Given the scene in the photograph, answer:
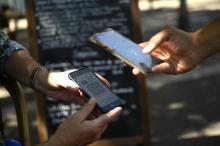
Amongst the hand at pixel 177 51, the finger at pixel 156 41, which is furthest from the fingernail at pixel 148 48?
the hand at pixel 177 51

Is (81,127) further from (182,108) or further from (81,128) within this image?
(182,108)

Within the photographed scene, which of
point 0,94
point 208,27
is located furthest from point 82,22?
point 0,94

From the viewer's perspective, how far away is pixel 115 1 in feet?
13.5

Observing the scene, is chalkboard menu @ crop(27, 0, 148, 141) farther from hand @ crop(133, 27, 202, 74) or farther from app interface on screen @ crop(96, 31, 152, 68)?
app interface on screen @ crop(96, 31, 152, 68)

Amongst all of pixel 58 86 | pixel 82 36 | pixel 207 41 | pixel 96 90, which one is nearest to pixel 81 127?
pixel 96 90

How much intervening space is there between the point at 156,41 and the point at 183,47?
21 centimetres

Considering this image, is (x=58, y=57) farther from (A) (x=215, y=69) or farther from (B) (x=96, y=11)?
(A) (x=215, y=69)

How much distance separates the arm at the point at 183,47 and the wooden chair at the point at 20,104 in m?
0.70

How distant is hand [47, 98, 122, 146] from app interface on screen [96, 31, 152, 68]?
0.31 m

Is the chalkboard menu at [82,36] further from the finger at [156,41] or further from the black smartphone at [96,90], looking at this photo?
the black smartphone at [96,90]

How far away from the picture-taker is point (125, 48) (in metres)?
2.58

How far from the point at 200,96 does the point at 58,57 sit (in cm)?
230

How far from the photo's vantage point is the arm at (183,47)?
2.81 metres

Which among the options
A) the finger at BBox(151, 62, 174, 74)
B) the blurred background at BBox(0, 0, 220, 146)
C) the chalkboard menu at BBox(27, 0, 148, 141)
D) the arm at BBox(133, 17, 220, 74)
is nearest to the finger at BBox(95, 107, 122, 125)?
the finger at BBox(151, 62, 174, 74)
